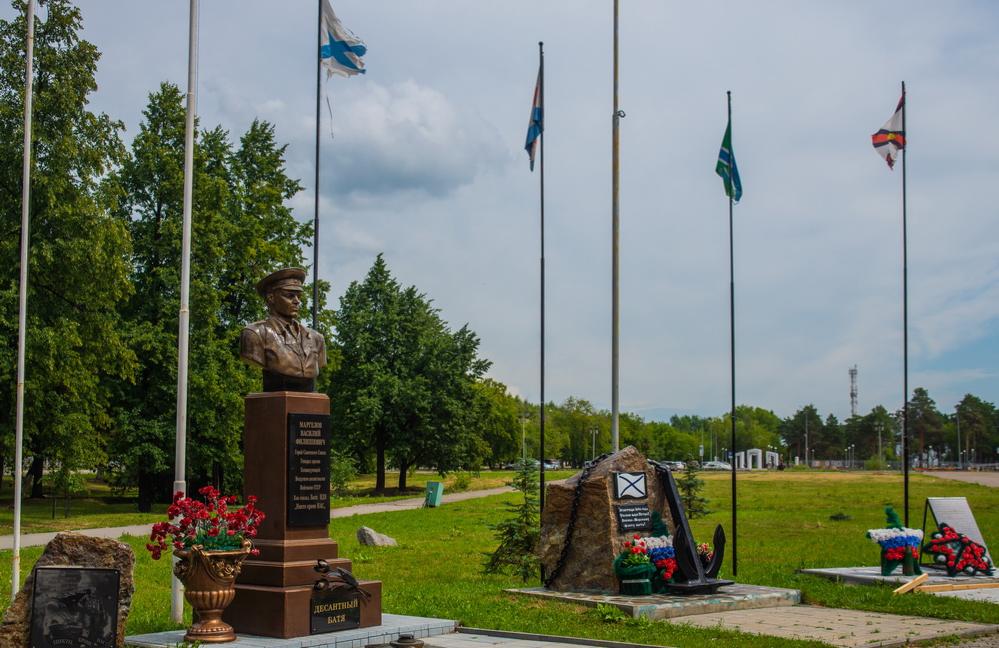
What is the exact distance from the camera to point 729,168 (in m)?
19.1

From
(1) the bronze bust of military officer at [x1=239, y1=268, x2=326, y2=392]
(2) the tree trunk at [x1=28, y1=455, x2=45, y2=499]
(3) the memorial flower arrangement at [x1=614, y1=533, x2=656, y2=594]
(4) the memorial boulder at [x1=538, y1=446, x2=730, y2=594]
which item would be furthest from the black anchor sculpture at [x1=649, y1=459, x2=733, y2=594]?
→ (2) the tree trunk at [x1=28, y1=455, x2=45, y2=499]

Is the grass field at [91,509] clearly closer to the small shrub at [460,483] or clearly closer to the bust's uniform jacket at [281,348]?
the small shrub at [460,483]

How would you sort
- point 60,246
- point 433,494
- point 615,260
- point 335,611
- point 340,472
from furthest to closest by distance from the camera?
point 340,472, point 433,494, point 60,246, point 615,260, point 335,611

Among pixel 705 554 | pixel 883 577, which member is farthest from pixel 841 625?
pixel 883 577

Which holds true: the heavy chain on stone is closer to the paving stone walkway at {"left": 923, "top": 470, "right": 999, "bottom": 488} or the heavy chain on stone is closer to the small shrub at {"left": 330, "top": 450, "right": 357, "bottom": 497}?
the small shrub at {"left": 330, "top": 450, "right": 357, "bottom": 497}

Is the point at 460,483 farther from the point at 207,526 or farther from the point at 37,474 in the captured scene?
the point at 207,526

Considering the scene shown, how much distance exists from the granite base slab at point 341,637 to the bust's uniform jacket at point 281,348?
9.56ft

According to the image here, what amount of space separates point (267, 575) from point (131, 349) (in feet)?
77.3

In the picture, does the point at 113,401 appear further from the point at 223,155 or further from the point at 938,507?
the point at 938,507

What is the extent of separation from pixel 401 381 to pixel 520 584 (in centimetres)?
3293

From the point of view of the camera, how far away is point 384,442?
5047cm

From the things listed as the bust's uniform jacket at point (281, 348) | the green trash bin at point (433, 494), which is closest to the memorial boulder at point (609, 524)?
the bust's uniform jacket at point (281, 348)

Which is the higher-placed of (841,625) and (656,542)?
(656,542)

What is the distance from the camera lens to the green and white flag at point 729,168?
62.2ft
